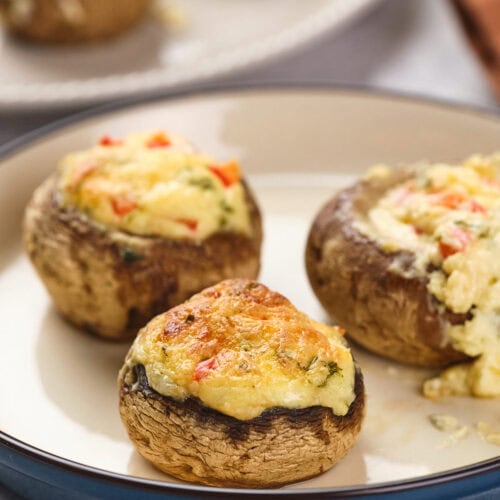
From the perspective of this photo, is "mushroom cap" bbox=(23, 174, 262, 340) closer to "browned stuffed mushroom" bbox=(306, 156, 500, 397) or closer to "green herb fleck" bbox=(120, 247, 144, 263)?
"green herb fleck" bbox=(120, 247, 144, 263)

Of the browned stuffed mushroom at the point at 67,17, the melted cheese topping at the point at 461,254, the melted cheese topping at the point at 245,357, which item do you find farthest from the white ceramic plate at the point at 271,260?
the browned stuffed mushroom at the point at 67,17

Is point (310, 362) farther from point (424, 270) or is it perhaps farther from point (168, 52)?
point (168, 52)

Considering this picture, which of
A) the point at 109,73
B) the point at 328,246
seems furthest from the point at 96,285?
the point at 109,73

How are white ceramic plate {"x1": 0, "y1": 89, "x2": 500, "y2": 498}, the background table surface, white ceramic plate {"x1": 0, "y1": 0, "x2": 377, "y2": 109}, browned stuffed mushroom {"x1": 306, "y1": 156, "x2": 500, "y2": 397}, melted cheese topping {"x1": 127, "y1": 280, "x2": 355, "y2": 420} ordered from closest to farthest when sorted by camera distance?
1. melted cheese topping {"x1": 127, "y1": 280, "x2": 355, "y2": 420}
2. white ceramic plate {"x1": 0, "y1": 89, "x2": 500, "y2": 498}
3. browned stuffed mushroom {"x1": 306, "y1": 156, "x2": 500, "y2": 397}
4. white ceramic plate {"x1": 0, "y1": 0, "x2": 377, "y2": 109}
5. the background table surface

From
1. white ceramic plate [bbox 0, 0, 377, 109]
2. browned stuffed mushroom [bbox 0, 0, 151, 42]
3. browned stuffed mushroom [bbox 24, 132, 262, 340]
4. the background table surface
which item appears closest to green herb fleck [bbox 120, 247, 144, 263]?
browned stuffed mushroom [bbox 24, 132, 262, 340]

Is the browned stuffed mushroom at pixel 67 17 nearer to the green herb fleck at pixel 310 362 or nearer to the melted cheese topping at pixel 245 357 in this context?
the melted cheese topping at pixel 245 357

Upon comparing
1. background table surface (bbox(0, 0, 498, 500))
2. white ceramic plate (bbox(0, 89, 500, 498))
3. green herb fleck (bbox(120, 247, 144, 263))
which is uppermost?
green herb fleck (bbox(120, 247, 144, 263))
